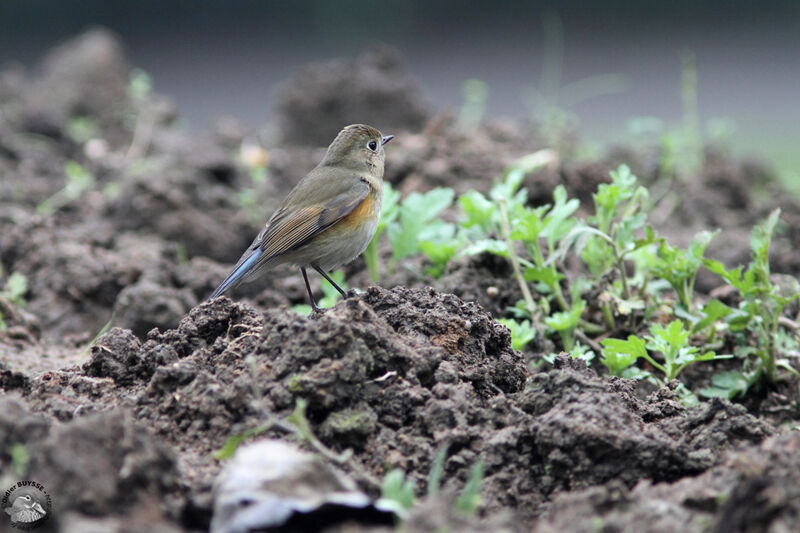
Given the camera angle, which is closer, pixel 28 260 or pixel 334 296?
pixel 334 296

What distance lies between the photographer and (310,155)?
7.77 meters

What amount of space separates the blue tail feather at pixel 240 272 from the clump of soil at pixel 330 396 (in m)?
0.44

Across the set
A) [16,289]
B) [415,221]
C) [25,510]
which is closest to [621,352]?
[415,221]

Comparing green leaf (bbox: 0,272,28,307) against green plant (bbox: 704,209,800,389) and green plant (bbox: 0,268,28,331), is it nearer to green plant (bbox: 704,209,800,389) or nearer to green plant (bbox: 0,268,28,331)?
green plant (bbox: 0,268,28,331)

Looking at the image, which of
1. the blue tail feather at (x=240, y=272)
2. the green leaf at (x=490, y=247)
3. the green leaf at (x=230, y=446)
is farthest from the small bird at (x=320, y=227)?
the green leaf at (x=230, y=446)

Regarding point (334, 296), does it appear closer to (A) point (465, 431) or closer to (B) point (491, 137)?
(A) point (465, 431)

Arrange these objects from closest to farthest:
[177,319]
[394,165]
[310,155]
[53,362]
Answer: [53,362] → [177,319] → [394,165] → [310,155]

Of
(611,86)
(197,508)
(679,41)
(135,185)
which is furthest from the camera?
(679,41)

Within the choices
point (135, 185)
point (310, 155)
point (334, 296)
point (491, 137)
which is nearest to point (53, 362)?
point (334, 296)

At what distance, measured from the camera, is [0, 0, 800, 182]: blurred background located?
12.2 m

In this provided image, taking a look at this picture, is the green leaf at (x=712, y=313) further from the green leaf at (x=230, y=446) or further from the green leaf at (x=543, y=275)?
the green leaf at (x=230, y=446)

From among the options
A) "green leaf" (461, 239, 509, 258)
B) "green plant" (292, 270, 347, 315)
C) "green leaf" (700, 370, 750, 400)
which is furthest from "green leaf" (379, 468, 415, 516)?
"green plant" (292, 270, 347, 315)

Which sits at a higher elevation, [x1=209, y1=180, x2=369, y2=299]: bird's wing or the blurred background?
the blurred background

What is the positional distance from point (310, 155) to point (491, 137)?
62.6 inches
